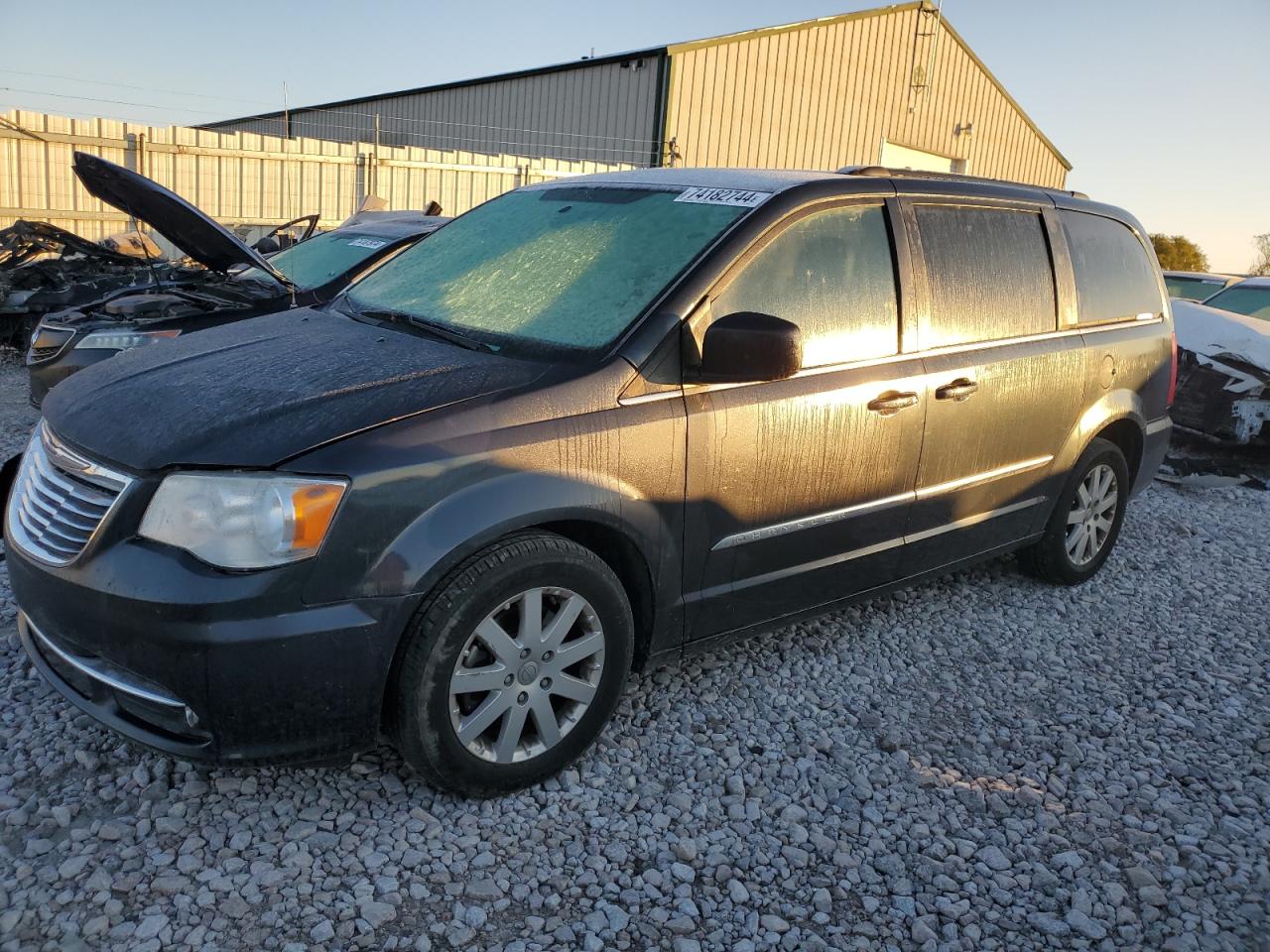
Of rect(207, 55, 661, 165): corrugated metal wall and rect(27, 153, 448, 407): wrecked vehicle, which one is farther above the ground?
rect(207, 55, 661, 165): corrugated metal wall

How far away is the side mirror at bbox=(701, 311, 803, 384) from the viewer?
9.25 feet

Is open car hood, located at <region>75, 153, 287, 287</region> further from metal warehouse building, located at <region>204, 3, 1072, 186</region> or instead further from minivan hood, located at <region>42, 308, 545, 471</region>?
metal warehouse building, located at <region>204, 3, 1072, 186</region>

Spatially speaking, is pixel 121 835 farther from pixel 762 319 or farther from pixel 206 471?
pixel 762 319

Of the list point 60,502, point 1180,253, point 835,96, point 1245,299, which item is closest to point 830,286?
point 60,502

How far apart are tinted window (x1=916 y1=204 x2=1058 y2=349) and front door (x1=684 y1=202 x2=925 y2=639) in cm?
26

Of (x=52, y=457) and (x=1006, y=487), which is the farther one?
(x=1006, y=487)

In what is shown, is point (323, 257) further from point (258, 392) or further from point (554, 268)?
point (258, 392)

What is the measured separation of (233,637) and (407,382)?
817mm

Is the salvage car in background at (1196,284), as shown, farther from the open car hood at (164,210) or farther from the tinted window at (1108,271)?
the open car hood at (164,210)

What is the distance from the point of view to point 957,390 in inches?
146

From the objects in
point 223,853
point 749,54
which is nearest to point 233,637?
point 223,853

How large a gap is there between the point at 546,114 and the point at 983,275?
18680mm

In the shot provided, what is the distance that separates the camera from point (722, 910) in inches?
96.6

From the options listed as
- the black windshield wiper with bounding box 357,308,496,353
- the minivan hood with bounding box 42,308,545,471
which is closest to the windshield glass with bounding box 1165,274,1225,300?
the black windshield wiper with bounding box 357,308,496,353
